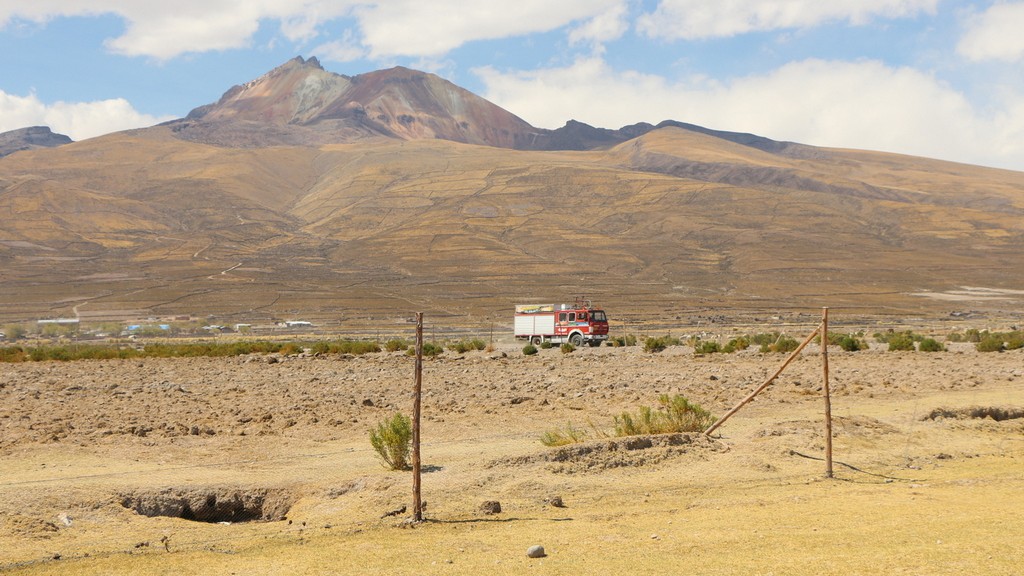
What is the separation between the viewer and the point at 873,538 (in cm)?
994

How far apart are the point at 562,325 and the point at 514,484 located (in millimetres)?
38063

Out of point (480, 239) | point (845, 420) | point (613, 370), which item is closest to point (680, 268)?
point (480, 239)

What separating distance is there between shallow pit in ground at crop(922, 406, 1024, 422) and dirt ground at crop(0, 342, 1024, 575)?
0.05m

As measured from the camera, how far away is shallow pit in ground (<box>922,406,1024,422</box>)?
19.4 m

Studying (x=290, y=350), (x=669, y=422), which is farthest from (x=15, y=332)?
(x=669, y=422)

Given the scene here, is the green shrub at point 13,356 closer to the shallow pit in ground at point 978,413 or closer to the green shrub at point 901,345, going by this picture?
the shallow pit in ground at point 978,413

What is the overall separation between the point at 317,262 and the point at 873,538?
137485 mm

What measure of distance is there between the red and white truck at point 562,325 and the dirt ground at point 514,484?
77.6 feet

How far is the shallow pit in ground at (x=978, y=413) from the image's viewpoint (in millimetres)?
19422

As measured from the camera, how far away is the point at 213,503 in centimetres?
1290

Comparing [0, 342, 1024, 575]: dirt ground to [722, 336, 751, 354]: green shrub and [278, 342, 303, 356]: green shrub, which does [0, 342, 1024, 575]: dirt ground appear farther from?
[278, 342, 303, 356]: green shrub

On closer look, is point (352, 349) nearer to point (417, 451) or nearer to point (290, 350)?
point (290, 350)

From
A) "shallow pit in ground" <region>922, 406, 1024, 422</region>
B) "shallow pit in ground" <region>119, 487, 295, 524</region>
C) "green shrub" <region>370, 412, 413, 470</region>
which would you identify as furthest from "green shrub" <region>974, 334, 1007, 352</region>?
"shallow pit in ground" <region>119, 487, 295, 524</region>

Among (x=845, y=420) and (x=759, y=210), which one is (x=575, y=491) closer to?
(x=845, y=420)
